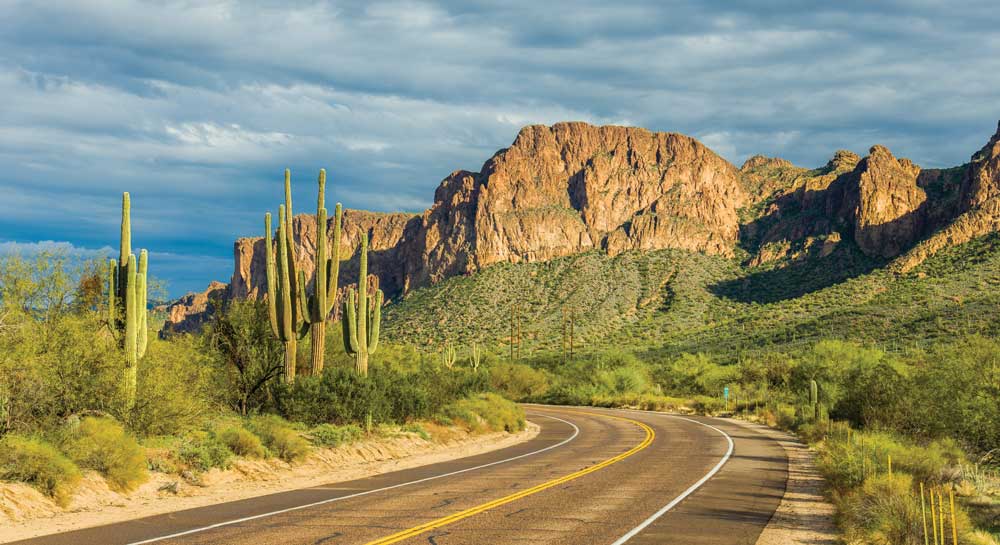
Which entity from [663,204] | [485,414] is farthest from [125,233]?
[663,204]

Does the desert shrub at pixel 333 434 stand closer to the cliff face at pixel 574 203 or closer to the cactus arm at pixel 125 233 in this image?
the cactus arm at pixel 125 233

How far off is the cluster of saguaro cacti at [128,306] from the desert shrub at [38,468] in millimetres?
3629

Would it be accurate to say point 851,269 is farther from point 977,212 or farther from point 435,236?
point 435,236

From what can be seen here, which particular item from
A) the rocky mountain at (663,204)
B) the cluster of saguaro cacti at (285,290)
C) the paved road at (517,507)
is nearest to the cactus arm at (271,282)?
the cluster of saguaro cacti at (285,290)

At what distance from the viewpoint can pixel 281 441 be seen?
21062mm

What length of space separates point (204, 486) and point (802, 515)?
1185cm

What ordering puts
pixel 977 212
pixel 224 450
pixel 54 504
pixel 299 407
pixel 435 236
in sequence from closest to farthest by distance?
pixel 54 504
pixel 224 450
pixel 299 407
pixel 977 212
pixel 435 236

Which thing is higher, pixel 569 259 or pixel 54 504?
pixel 569 259

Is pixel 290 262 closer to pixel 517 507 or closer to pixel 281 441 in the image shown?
pixel 281 441

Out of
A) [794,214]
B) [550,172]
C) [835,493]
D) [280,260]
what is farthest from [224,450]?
[550,172]

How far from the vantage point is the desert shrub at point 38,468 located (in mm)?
14242

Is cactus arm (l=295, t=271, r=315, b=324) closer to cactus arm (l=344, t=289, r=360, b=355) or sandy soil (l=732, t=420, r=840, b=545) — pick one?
cactus arm (l=344, t=289, r=360, b=355)

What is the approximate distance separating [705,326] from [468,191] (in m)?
75.4

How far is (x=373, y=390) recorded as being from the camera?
87.4 ft
